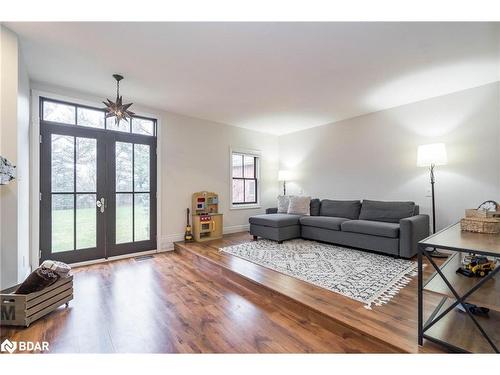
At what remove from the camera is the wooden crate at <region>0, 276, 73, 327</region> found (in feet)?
6.00

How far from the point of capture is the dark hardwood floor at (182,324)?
1612 mm

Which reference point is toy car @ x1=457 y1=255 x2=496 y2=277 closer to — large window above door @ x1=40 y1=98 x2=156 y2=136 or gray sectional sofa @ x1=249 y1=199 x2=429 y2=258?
gray sectional sofa @ x1=249 y1=199 x2=429 y2=258

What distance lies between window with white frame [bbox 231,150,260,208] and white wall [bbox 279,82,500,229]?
1.11m

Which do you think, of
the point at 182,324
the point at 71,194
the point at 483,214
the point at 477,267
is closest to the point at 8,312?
the point at 182,324

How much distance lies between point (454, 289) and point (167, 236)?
3849mm

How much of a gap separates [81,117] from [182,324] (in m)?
3.23

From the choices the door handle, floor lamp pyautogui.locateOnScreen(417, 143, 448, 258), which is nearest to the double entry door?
the door handle

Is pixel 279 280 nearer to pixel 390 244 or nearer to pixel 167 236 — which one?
pixel 390 244

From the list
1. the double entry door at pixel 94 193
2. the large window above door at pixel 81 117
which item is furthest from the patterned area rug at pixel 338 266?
the large window above door at pixel 81 117

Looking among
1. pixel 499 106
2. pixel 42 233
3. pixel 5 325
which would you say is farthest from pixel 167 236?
pixel 499 106

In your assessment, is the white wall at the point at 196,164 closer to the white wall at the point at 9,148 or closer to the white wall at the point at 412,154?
the white wall at the point at 412,154

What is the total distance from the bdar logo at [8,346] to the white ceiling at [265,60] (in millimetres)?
2502
